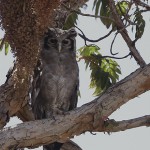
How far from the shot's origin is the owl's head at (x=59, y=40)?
489cm

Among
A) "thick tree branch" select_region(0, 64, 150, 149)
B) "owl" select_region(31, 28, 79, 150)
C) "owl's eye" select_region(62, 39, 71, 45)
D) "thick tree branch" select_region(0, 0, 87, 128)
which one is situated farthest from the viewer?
"owl's eye" select_region(62, 39, 71, 45)

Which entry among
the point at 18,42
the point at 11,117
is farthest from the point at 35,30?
the point at 11,117

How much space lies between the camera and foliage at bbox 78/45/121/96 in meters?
4.97

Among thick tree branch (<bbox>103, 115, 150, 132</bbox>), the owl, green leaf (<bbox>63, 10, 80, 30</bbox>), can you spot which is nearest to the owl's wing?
the owl

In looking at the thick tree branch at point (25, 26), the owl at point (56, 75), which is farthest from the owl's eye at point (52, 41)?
the thick tree branch at point (25, 26)

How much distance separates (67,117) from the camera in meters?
3.37

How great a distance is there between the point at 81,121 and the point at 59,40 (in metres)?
1.72

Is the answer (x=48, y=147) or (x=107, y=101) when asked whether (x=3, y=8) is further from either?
(x=48, y=147)

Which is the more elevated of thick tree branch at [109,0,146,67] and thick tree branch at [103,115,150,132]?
thick tree branch at [109,0,146,67]

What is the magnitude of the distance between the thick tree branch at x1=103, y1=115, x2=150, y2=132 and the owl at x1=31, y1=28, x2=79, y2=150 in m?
1.37

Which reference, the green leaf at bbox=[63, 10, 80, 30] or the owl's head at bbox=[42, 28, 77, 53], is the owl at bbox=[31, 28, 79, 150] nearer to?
the owl's head at bbox=[42, 28, 77, 53]

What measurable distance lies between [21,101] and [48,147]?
22.3 inches

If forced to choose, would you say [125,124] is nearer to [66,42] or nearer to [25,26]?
[25,26]

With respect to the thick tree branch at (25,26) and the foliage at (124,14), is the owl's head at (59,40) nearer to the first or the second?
the foliage at (124,14)
